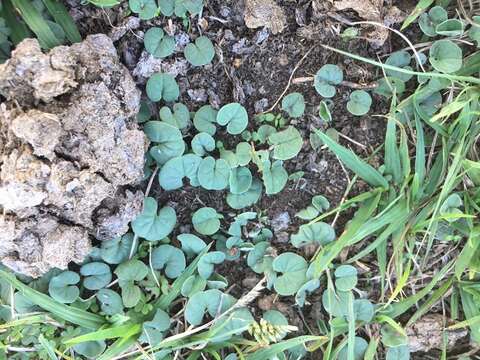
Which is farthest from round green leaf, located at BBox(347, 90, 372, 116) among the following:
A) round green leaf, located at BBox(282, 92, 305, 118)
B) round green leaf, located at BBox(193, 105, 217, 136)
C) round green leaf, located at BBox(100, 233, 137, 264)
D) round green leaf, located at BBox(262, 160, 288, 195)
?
round green leaf, located at BBox(100, 233, 137, 264)

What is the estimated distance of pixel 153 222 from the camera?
180 centimetres

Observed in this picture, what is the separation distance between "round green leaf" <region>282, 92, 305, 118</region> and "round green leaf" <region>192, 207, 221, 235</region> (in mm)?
390

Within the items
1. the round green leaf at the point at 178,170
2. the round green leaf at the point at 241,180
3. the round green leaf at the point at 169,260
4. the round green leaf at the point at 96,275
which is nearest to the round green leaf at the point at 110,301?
the round green leaf at the point at 96,275

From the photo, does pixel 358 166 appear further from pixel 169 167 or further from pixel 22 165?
pixel 22 165

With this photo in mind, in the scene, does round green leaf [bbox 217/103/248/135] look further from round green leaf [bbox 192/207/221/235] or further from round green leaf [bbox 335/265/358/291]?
round green leaf [bbox 335/265/358/291]

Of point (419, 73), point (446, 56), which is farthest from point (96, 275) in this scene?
point (446, 56)

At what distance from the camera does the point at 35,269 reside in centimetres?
170

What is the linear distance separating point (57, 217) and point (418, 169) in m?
1.08

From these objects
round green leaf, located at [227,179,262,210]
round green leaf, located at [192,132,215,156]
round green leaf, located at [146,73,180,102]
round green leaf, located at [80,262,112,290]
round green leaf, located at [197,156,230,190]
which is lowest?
round green leaf, located at [227,179,262,210]

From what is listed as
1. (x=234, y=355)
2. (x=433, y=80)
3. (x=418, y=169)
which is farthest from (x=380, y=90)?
(x=234, y=355)

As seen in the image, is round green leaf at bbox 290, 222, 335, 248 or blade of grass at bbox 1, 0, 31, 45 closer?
blade of grass at bbox 1, 0, 31, 45

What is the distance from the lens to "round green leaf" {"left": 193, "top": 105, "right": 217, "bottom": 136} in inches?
71.4

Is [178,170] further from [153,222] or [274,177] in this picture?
[274,177]

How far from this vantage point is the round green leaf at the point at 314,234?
1.86 m
